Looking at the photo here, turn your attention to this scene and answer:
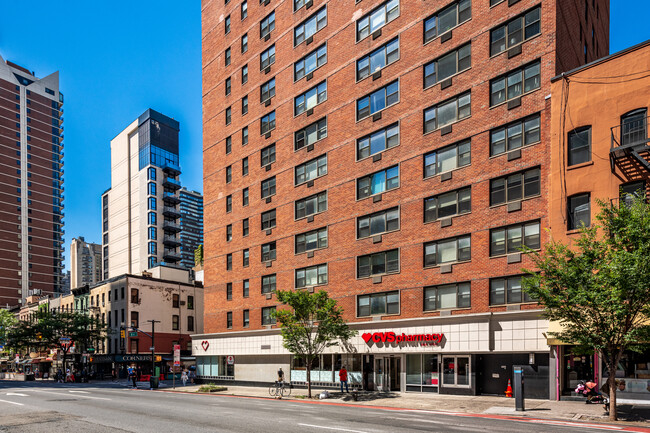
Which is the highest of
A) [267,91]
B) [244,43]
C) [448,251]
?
[244,43]

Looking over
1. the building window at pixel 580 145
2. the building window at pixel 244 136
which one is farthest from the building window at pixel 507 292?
the building window at pixel 244 136

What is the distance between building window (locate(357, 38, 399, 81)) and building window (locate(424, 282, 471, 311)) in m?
16.2

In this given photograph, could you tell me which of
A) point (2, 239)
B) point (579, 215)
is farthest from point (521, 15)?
point (2, 239)

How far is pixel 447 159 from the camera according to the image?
108 feet

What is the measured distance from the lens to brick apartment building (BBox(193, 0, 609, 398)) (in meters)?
29.3

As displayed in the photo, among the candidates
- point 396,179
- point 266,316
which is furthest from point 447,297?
point 266,316

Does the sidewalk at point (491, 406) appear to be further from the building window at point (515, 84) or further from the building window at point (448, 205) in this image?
the building window at point (515, 84)

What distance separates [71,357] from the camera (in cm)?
8381

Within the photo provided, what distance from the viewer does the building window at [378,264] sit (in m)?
35.2

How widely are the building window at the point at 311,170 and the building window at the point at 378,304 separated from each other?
417 inches

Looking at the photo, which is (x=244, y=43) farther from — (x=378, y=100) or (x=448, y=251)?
(x=448, y=251)

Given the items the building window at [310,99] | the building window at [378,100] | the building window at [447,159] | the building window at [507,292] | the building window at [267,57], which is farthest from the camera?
the building window at [267,57]

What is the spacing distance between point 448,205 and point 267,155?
2017cm

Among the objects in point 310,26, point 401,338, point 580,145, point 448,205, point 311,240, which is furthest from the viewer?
point 310,26
